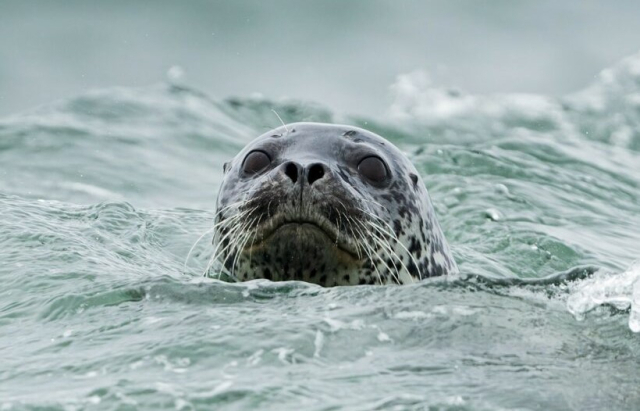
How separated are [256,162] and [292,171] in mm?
550

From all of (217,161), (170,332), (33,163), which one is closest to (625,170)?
(217,161)

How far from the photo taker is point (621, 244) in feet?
32.5

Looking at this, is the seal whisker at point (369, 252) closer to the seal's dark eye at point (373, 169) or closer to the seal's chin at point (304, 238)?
the seal's chin at point (304, 238)

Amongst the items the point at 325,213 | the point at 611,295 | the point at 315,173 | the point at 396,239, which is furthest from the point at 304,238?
the point at 611,295

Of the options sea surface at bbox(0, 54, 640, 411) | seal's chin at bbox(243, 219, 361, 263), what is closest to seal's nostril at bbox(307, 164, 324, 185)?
seal's chin at bbox(243, 219, 361, 263)

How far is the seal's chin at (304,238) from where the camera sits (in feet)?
15.7

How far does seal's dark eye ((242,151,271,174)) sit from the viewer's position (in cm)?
531

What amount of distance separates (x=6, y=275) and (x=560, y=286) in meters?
2.71

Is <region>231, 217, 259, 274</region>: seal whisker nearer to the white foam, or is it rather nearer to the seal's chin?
the seal's chin

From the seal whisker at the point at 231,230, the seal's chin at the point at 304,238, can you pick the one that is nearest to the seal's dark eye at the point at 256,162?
the seal whisker at the point at 231,230

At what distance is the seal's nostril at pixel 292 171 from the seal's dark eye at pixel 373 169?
0.56 meters

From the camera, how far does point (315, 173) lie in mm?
4836

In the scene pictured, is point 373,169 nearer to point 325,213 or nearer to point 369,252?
point 369,252

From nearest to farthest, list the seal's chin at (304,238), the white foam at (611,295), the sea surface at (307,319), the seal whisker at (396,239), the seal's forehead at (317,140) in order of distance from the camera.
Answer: the sea surface at (307,319) < the white foam at (611,295) < the seal's chin at (304,238) < the seal whisker at (396,239) < the seal's forehead at (317,140)
